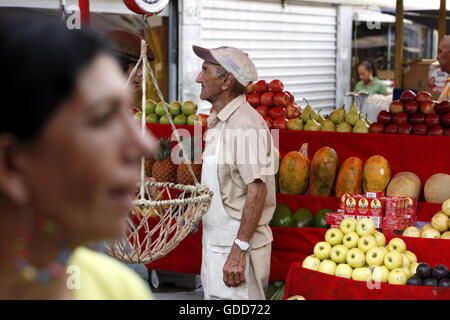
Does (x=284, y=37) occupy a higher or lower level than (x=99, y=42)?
higher

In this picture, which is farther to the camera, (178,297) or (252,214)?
(178,297)

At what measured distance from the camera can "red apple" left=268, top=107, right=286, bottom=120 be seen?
5.63m

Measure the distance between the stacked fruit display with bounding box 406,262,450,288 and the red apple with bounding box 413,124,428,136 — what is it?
1.43 metres

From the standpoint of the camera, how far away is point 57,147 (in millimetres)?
767

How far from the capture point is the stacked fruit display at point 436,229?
4.07 m

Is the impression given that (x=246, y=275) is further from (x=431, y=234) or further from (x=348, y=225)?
(x=431, y=234)

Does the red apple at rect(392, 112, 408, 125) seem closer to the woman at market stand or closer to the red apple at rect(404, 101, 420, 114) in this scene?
the red apple at rect(404, 101, 420, 114)

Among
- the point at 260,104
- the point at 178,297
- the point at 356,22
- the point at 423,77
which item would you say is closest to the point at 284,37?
the point at 356,22

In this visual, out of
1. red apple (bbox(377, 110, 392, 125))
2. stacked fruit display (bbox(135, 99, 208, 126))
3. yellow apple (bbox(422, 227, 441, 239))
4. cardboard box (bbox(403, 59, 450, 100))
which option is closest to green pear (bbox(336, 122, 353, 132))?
red apple (bbox(377, 110, 392, 125))

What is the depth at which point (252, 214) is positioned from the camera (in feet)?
12.4

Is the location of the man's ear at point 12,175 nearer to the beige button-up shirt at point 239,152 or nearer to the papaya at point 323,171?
the beige button-up shirt at point 239,152
